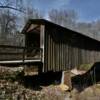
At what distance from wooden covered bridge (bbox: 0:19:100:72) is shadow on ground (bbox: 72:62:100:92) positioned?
3.43ft

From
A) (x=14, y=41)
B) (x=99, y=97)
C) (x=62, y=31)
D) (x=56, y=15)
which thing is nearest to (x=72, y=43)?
(x=62, y=31)

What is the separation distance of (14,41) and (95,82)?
2432 cm

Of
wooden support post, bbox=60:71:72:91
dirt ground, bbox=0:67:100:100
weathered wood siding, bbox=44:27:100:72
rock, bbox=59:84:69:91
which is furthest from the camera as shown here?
wooden support post, bbox=60:71:72:91

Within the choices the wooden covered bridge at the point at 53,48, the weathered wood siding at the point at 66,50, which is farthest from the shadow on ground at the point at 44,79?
the weathered wood siding at the point at 66,50

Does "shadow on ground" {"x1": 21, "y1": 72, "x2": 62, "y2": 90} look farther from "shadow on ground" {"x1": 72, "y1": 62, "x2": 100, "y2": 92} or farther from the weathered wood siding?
the weathered wood siding

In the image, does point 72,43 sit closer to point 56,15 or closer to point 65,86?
point 65,86

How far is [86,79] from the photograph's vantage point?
74.3ft

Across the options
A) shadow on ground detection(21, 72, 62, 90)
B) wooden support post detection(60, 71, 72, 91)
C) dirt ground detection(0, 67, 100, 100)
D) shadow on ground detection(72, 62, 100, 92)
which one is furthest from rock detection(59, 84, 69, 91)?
shadow on ground detection(21, 72, 62, 90)

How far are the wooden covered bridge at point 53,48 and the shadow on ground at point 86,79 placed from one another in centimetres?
104

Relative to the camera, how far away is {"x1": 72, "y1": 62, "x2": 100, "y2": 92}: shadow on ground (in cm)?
2145

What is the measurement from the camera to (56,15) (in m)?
96.8

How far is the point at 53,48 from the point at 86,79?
5.61 m

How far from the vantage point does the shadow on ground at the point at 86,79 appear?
21.5 m

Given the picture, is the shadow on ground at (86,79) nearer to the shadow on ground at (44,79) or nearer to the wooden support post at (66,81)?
the wooden support post at (66,81)
